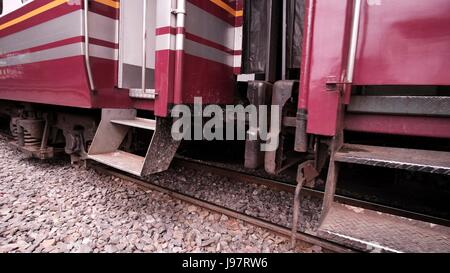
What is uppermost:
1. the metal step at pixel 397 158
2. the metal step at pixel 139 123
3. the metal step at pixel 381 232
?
the metal step at pixel 139 123

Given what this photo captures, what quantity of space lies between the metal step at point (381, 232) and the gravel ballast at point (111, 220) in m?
0.61

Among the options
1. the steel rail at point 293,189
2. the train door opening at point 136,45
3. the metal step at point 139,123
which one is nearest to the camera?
the steel rail at point 293,189

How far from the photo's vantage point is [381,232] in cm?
150

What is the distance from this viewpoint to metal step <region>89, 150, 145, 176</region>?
249cm

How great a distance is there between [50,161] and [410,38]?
4.82m

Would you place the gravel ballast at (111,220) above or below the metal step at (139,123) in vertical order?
below

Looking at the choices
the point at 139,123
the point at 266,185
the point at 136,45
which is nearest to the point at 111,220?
the point at 139,123

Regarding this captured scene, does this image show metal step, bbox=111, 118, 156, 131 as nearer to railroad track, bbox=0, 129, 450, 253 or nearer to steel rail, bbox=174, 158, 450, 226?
railroad track, bbox=0, 129, 450, 253

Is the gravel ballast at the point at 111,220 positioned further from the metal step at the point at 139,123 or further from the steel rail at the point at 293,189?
the metal step at the point at 139,123

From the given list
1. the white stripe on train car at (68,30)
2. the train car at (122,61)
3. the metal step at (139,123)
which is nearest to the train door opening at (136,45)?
the train car at (122,61)

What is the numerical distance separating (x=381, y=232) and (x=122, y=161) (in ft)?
7.46

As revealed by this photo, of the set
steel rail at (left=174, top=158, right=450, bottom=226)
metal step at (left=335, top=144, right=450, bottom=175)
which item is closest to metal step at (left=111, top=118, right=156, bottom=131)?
steel rail at (left=174, top=158, right=450, bottom=226)

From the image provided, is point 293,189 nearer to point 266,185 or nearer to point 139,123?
point 266,185

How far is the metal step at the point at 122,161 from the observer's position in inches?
97.9
